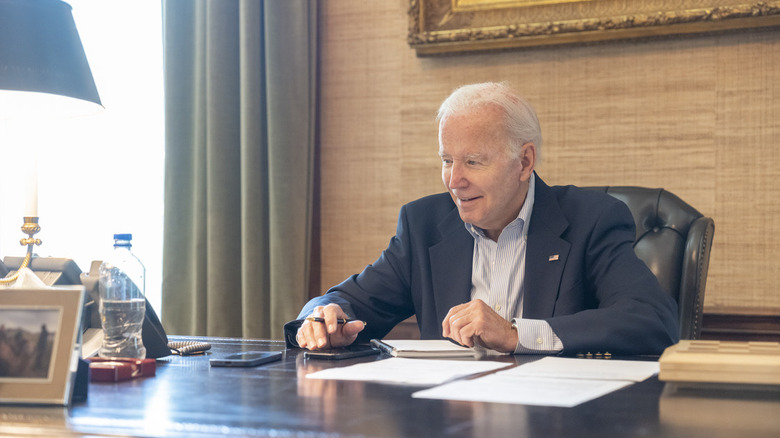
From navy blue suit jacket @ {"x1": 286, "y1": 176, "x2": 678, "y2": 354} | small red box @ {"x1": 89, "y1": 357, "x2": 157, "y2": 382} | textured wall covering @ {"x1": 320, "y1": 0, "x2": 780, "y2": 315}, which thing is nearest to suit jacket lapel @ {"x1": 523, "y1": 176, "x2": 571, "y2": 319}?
navy blue suit jacket @ {"x1": 286, "y1": 176, "x2": 678, "y2": 354}

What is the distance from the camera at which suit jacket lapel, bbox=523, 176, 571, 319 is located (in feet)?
7.43

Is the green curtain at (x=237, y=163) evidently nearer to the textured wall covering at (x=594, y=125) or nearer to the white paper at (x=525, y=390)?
the textured wall covering at (x=594, y=125)

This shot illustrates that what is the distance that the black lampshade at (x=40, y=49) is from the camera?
1945mm

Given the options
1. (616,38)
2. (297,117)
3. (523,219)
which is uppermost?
(616,38)

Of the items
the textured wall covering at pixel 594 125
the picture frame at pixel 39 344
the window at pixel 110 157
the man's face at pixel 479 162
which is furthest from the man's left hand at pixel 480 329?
the window at pixel 110 157

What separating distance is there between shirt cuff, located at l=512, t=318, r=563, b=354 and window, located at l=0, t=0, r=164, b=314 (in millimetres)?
2331

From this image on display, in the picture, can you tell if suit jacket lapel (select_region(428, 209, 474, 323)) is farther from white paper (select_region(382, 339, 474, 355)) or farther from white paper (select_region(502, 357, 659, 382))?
white paper (select_region(502, 357, 659, 382))

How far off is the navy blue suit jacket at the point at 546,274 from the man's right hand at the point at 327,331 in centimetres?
11

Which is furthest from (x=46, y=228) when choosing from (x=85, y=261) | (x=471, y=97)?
(x=471, y=97)

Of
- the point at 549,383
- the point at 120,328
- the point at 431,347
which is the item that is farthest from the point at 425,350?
the point at 120,328

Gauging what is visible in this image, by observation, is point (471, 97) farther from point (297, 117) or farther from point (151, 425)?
point (151, 425)

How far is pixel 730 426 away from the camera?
0.98m

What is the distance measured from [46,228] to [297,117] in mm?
1374

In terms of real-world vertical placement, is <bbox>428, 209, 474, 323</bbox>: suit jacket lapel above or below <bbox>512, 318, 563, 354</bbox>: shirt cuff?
above
